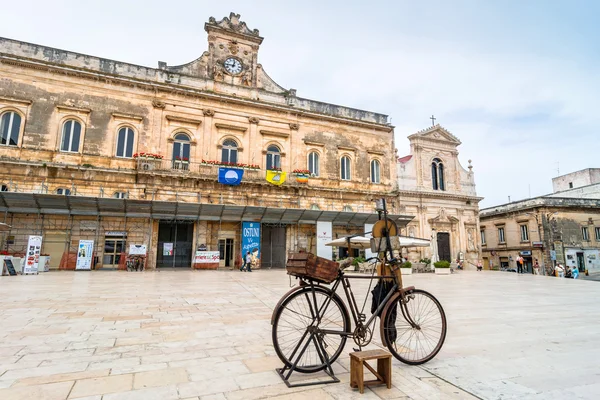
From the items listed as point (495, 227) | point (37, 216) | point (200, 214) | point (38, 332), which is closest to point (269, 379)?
point (38, 332)

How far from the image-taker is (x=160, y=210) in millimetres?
18156

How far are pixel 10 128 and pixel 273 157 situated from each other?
1414 centimetres

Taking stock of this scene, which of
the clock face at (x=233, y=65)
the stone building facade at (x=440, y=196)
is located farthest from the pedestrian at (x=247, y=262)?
the stone building facade at (x=440, y=196)

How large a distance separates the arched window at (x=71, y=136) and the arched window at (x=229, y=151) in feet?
25.7

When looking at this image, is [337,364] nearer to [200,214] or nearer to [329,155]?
[200,214]

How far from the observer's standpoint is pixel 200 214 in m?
19.0

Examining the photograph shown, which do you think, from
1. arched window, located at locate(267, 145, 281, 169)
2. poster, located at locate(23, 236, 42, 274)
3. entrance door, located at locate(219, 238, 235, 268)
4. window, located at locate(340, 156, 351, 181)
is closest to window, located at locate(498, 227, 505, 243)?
window, located at locate(340, 156, 351, 181)

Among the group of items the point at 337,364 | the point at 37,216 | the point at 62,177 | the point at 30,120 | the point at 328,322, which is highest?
the point at 30,120

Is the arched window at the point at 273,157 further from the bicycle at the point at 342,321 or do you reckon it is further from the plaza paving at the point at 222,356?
the bicycle at the point at 342,321

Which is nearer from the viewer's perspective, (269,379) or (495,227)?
(269,379)

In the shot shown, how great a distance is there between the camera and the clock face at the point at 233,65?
22.3m

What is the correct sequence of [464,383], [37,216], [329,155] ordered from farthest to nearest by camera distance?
[329,155] < [37,216] < [464,383]

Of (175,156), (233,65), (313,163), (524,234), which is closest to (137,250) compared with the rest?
(175,156)

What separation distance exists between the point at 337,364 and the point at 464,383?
1.25 metres
